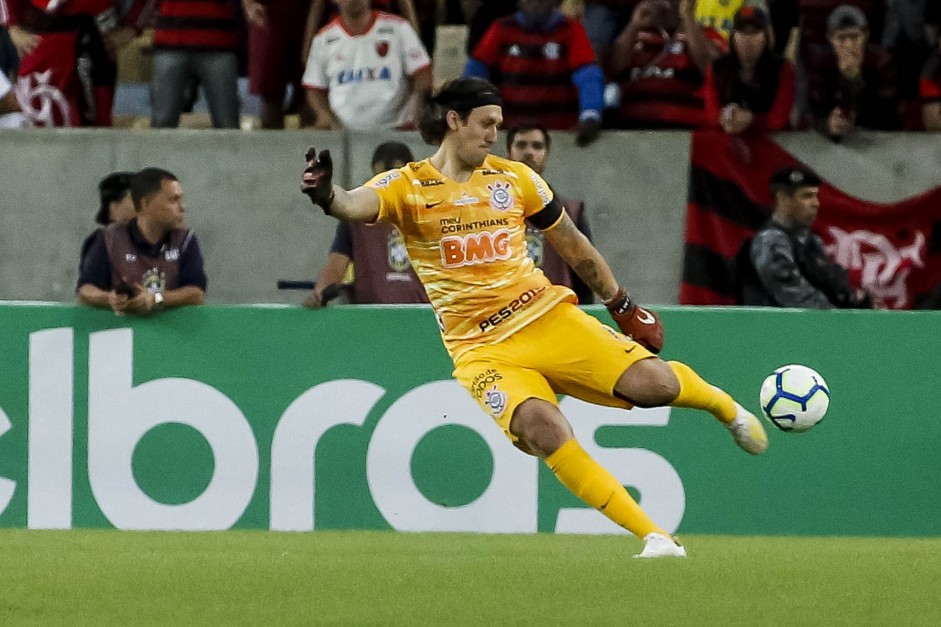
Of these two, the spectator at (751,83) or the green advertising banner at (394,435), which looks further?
the spectator at (751,83)

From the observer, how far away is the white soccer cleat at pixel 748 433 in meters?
8.30

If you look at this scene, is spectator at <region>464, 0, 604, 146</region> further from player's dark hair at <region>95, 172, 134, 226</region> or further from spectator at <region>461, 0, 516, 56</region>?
player's dark hair at <region>95, 172, 134, 226</region>

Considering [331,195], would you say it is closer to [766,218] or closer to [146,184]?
[146,184]

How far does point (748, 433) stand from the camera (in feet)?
27.2

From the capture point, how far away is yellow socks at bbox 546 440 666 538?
7.71m

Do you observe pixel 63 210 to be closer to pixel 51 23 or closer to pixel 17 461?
pixel 51 23

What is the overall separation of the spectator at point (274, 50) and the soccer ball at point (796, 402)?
5.83 metres

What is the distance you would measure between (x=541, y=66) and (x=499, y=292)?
4.22 metres

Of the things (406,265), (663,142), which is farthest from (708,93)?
(406,265)

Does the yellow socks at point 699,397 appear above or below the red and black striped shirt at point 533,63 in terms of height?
below

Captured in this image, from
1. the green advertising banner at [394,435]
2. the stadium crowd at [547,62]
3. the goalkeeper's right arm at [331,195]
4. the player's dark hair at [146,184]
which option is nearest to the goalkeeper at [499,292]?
the goalkeeper's right arm at [331,195]

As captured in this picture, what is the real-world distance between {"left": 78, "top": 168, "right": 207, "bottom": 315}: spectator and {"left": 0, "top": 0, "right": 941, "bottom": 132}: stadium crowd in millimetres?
2208

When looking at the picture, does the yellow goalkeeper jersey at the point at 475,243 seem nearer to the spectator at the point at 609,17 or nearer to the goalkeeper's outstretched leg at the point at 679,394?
the goalkeeper's outstretched leg at the point at 679,394

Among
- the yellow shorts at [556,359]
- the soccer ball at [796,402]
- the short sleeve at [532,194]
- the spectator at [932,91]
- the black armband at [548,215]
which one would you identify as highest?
the spectator at [932,91]
